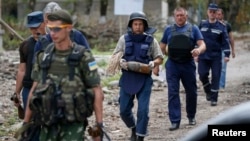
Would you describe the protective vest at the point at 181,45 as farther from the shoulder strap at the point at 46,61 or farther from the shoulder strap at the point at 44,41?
the shoulder strap at the point at 46,61

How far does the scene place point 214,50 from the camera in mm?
13508

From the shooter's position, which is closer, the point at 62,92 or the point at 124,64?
the point at 62,92

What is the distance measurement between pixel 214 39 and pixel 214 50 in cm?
26

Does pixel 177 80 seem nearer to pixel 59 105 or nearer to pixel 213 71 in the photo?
pixel 213 71

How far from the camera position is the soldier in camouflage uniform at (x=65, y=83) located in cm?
639

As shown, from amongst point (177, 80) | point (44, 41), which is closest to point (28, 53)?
point (44, 41)

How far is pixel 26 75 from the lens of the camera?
8.01 metres

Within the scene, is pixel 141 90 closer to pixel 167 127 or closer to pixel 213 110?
pixel 167 127

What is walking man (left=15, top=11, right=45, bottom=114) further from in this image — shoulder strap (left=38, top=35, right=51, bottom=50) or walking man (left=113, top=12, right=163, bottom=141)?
walking man (left=113, top=12, right=163, bottom=141)

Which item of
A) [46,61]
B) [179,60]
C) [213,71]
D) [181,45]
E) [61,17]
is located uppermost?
[61,17]

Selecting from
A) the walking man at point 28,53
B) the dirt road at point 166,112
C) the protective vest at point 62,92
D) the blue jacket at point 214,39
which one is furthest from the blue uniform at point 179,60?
the protective vest at point 62,92

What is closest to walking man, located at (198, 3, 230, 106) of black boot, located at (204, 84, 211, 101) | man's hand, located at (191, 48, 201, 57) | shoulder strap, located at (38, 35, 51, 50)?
black boot, located at (204, 84, 211, 101)

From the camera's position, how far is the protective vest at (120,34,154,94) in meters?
9.36

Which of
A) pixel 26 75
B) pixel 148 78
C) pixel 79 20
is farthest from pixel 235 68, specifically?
A: pixel 79 20
